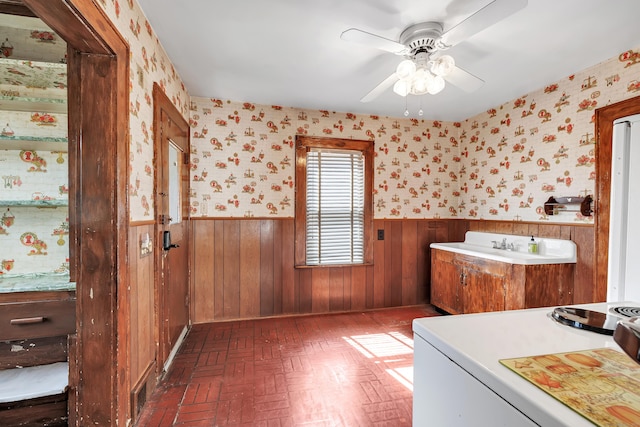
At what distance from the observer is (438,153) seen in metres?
4.15

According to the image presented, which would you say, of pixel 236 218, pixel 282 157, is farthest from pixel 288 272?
pixel 282 157

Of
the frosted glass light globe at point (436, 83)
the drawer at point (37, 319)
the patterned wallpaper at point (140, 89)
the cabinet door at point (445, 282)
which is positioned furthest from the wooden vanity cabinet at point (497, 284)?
the drawer at point (37, 319)

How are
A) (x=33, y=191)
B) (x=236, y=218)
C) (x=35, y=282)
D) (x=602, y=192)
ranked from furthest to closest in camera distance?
1. (x=236, y=218)
2. (x=602, y=192)
3. (x=33, y=191)
4. (x=35, y=282)

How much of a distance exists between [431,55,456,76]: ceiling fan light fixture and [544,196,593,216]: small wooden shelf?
6.16ft

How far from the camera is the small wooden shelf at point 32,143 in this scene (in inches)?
65.4

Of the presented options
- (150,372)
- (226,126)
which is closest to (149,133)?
(226,126)

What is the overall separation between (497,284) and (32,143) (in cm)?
380

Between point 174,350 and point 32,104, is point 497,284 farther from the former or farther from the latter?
point 32,104

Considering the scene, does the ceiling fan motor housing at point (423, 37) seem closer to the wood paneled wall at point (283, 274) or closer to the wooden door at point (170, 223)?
the wooden door at point (170, 223)

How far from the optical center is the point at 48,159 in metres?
1.85

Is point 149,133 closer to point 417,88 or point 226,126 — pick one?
point 226,126

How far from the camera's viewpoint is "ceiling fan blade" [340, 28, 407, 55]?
1690 millimetres

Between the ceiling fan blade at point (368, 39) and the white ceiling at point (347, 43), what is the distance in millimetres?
209

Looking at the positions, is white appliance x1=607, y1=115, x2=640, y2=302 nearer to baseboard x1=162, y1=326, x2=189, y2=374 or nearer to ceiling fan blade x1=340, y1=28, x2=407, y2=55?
ceiling fan blade x1=340, y1=28, x2=407, y2=55
